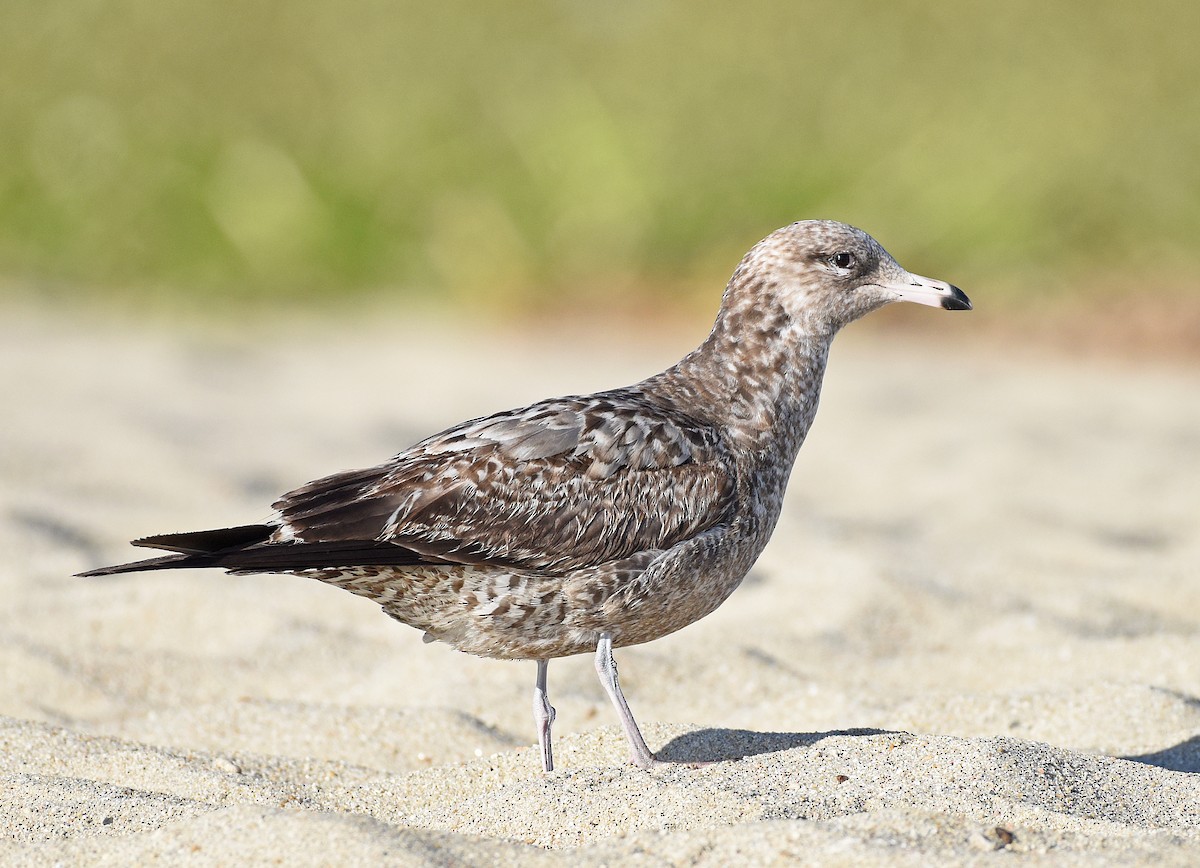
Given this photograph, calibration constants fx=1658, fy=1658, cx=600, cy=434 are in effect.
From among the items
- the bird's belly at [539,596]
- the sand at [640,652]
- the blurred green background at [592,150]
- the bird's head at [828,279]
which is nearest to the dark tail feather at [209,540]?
the bird's belly at [539,596]

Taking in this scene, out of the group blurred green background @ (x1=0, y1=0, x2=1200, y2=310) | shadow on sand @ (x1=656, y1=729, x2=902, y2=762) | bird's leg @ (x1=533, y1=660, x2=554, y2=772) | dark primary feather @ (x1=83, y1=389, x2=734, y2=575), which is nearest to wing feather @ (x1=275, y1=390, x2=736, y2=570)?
dark primary feather @ (x1=83, y1=389, x2=734, y2=575)

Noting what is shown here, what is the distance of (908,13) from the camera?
16844 mm

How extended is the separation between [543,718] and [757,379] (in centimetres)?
107

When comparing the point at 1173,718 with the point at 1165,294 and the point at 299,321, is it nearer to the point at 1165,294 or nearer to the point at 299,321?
the point at 1165,294

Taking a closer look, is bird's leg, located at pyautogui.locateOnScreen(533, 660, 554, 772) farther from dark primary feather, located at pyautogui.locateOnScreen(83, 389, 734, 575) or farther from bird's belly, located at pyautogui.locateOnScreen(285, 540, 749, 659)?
dark primary feather, located at pyautogui.locateOnScreen(83, 389, 734, 575)

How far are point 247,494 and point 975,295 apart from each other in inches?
223

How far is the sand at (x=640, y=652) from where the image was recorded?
3441 millimetres

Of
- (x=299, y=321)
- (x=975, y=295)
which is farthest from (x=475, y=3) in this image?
(x=975, y=295)

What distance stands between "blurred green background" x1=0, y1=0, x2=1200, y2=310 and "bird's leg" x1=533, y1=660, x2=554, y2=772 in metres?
7.12

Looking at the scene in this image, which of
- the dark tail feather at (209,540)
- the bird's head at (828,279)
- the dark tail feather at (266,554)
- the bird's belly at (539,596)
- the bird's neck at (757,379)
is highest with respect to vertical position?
the bird's head at (828,279)

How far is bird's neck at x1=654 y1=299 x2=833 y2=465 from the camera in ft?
14.4

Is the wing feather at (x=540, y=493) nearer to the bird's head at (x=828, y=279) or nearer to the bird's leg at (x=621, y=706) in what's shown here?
the bird's leg at (x=621, y=706)

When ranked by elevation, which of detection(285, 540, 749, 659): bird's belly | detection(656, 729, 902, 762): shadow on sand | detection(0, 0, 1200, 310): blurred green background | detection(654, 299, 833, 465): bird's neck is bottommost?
detection(656, 729, 902, 762): shadow on sand

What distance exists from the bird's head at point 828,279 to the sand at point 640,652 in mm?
1155
